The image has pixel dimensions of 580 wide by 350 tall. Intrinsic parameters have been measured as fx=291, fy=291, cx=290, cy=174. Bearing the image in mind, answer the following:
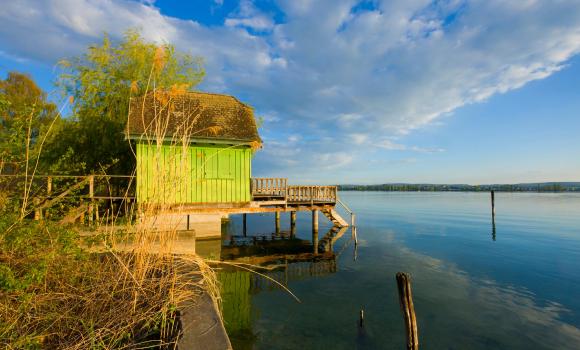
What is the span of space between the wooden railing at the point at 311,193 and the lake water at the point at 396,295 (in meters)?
2.67

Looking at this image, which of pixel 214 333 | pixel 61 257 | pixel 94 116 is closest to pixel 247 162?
pixel 94 116

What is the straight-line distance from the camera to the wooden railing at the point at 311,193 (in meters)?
18.4

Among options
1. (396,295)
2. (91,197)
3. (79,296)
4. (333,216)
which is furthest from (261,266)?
(333,216)

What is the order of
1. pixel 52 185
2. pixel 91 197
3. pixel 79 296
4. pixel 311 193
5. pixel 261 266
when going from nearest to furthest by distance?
pixel 79 296 → pixel 91 197 → pixel 52 185 → pixel 261 266 → pixel 311 193

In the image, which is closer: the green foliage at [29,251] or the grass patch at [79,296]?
the grass patch at [79,296]

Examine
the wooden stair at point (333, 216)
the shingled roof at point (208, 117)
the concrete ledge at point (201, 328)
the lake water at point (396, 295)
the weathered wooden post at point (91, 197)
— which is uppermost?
the shingled roof at point (208, 117)

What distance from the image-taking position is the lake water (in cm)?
706

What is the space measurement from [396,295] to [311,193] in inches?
357

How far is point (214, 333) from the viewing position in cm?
314

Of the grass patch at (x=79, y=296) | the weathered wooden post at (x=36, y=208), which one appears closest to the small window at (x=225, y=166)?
the weathered wooden post at (x=36, y=208)

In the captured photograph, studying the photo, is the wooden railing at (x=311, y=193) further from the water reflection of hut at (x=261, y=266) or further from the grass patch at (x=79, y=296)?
the grass patch at (x=79, y=296)

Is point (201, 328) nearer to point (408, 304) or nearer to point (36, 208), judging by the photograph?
point (36, 208)

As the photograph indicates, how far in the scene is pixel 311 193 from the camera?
18.0m

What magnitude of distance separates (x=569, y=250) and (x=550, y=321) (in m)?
12.6
